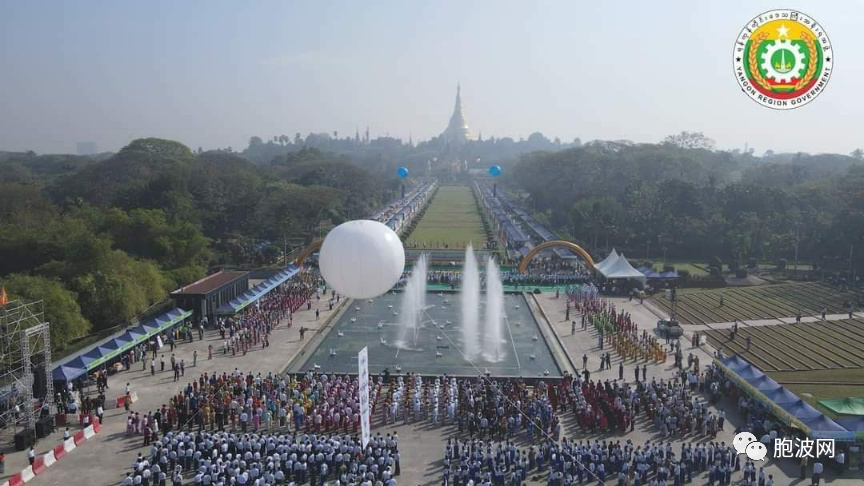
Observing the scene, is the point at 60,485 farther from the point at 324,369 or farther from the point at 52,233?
the point at 52,233

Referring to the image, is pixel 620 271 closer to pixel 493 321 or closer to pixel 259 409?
pixel 493 321

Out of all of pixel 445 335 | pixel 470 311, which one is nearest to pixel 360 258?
pixel 445 335

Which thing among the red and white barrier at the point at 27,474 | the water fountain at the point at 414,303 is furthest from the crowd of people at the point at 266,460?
the water fountain at the point at 414,303

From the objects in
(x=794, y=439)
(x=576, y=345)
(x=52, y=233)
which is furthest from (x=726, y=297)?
→ (x=52, y=233)

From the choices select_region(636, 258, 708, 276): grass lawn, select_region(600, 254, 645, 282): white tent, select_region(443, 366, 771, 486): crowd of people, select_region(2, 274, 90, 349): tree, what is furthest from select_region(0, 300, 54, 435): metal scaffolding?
select_region(636, 258, 708, 276): grass lawn

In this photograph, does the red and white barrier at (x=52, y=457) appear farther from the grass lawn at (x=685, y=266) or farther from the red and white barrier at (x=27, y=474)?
the grass lawn at (x=685, y=266)

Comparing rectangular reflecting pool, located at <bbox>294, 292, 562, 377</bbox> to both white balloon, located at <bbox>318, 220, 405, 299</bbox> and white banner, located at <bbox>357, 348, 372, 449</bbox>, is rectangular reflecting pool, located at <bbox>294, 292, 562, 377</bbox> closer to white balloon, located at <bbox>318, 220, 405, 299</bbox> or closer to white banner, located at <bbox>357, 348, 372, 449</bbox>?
white balloon, located at <bbox>318, 220, 405, 299</bbox>
